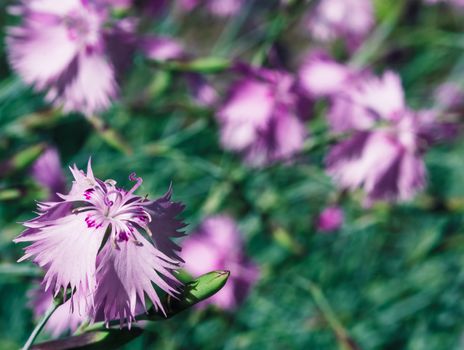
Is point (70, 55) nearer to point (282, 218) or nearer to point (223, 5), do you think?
point (223, 5)

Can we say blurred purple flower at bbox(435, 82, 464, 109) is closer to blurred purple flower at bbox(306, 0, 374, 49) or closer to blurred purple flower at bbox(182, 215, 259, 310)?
blurred purple flower at bbox(306, 0, 374, 49)

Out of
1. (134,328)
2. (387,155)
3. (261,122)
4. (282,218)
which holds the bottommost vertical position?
(134,328)


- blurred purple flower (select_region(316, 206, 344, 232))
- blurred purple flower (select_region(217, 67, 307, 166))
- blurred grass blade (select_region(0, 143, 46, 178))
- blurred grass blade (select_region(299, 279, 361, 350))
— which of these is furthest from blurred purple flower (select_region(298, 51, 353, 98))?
blurred grass blade (select_region(0, 143, 46, 178))

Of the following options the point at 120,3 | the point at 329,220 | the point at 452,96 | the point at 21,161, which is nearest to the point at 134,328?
the point at 21,161

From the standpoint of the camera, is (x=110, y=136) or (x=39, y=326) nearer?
(x=39, y=326)

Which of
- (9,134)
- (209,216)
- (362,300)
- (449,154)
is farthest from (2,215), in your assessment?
(449,154)

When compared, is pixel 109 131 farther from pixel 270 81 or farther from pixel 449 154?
pixel 449 154
